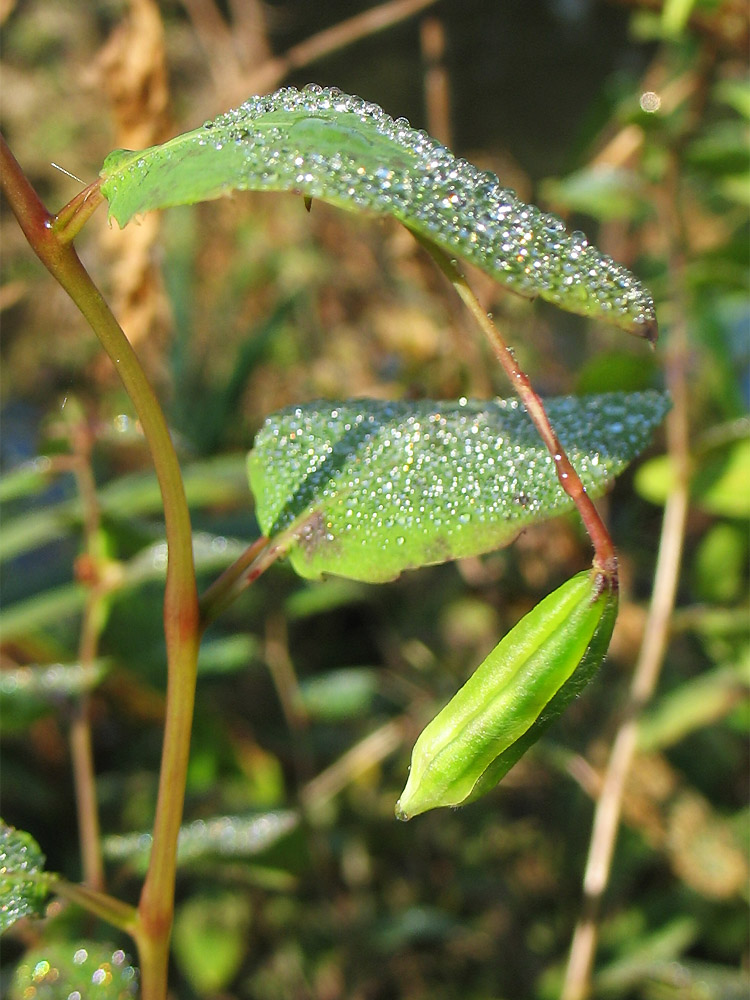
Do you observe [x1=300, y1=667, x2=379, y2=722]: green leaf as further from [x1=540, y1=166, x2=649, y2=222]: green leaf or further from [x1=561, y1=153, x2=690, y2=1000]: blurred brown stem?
[x1=540, y1=166, x2=649, y2=222]: green leaf

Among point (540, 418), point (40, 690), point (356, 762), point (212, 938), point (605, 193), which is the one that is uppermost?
point (605, 193)

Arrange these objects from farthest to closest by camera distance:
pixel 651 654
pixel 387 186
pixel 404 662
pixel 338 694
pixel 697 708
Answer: pixel 404 662 → pixel 338 694 → pixel 697 708 → pixel 651 654 → pixel 387 186

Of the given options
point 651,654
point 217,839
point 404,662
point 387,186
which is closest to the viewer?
point 387,186

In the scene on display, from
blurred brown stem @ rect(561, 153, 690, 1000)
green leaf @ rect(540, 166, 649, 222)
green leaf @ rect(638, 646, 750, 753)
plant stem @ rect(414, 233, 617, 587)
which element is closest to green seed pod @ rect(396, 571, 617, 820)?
plant stem @ rect(414, 233, 617, 587)

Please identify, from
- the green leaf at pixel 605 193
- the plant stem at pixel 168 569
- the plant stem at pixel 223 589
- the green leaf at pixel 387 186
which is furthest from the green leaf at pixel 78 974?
the green leaf at pixel 605 193

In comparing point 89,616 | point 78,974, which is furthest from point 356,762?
point 78,974

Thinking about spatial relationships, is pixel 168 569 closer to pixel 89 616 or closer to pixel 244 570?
pixel 244 570
